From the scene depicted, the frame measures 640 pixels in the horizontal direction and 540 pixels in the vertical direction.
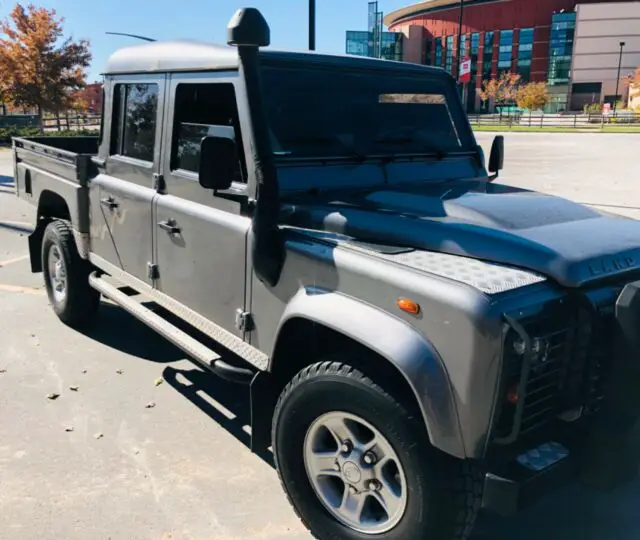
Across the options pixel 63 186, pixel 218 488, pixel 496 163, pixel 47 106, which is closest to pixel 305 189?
pixel 218 488

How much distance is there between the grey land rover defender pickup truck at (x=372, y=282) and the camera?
2197 millimetres

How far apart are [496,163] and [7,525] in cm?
372

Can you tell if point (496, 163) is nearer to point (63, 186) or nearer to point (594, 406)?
point (594, 406)

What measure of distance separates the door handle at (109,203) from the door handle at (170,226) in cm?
75

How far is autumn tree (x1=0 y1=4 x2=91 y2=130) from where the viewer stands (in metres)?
30.2

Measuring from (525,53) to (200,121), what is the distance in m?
92.7

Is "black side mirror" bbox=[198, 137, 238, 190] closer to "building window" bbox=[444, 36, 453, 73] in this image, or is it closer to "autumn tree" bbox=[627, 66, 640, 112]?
"autumn tree" bbox=[627, 66, 640, 112]

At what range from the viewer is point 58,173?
5.13 metres

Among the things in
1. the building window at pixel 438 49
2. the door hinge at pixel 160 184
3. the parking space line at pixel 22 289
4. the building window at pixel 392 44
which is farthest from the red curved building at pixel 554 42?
the door hinge at pixel 160 184

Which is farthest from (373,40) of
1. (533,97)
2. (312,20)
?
(312,20)

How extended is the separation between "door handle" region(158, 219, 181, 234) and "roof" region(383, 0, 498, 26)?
9456cm

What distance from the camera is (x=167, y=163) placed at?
147 inches

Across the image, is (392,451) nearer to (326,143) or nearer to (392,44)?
(326,143)

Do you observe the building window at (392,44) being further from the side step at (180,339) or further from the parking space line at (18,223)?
the side step at (180,339)
